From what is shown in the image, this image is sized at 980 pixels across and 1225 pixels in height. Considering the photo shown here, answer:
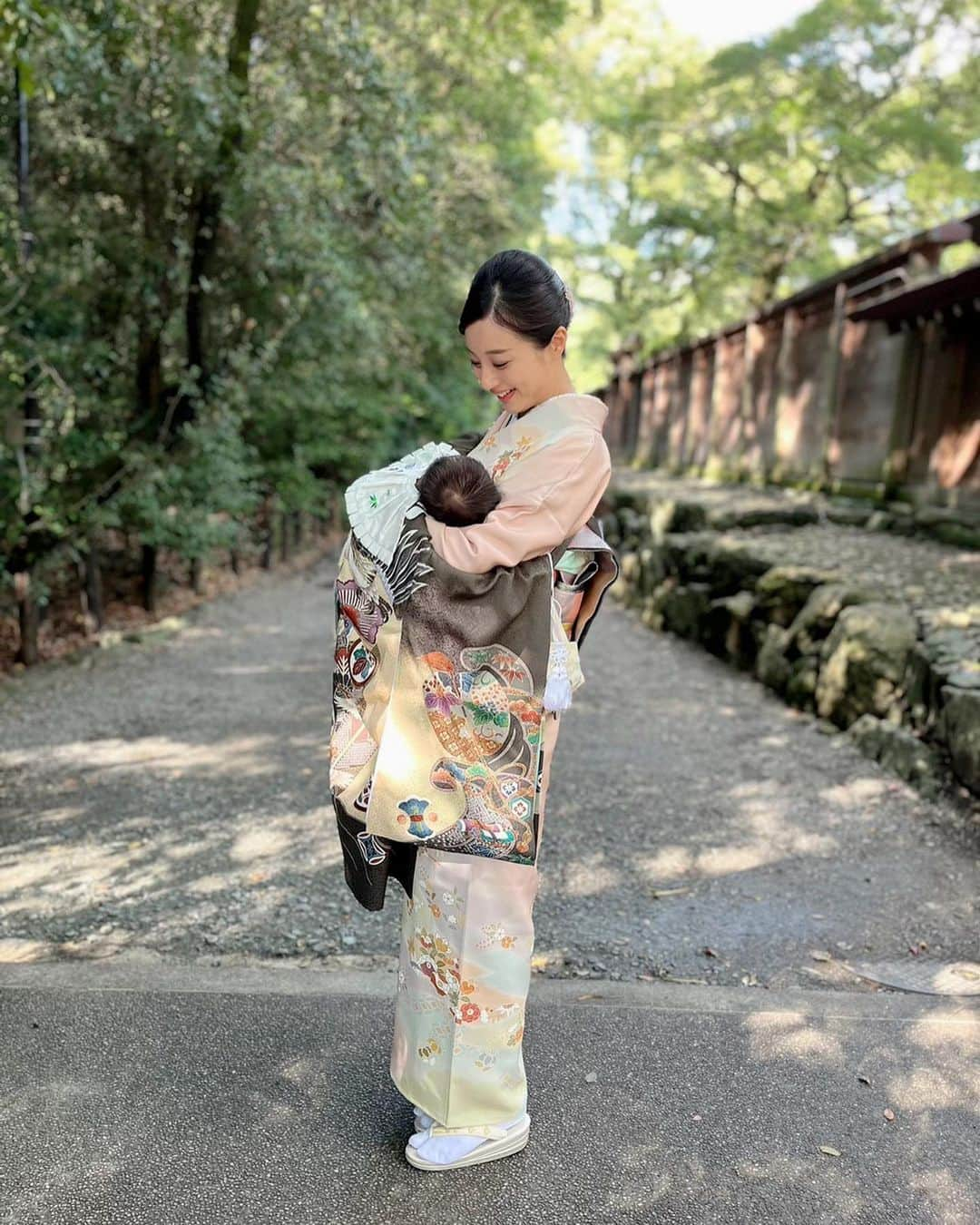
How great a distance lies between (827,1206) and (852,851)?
6.60ft

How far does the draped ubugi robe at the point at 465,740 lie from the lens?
6.07 feet

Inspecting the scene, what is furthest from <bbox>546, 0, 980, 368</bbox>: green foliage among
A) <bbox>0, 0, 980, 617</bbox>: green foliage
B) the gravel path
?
the gravel path

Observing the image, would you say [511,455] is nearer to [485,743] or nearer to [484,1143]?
[485,743]

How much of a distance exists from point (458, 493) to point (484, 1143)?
1.33 m

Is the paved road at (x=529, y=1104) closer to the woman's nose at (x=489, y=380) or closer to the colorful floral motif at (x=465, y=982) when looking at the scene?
the colorful floral motif at (x=465, y=982)

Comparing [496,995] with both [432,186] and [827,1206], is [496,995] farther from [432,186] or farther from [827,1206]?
[432,186]

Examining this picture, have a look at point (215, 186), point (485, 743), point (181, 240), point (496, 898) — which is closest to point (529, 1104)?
point (496, 898)

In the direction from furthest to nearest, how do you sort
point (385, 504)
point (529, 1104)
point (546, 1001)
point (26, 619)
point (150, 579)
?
point (150, 579)
point (26, 619)
point (546, 1001)
point (529, 1104)
point (385, 504)

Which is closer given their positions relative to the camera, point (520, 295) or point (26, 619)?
point (520, 295)

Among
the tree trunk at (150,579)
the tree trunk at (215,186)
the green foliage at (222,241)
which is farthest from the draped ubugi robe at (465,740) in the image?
the tree trunk at (150,579)

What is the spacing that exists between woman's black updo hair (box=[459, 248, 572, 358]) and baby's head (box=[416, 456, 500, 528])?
304 millimetres

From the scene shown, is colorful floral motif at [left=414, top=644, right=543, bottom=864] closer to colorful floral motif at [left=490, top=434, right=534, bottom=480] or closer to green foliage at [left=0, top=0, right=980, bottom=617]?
colorful floral motif at [left=490, top=434, right=534, bottom=480]

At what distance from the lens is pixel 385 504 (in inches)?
76.4

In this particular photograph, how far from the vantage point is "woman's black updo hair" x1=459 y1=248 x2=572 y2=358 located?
6.17 ft
